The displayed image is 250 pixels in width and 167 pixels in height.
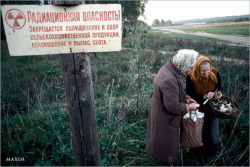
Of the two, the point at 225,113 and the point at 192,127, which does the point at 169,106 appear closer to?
the point at 192,127

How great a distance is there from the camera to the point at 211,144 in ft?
Answer: 8.40

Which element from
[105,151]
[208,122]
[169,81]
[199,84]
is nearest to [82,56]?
[169,81]

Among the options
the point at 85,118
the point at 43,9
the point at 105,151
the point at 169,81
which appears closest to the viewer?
the point at 43,9

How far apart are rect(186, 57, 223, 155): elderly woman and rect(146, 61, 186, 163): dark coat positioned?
0.55 metres

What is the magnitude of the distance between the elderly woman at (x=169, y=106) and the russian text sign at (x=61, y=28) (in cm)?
106

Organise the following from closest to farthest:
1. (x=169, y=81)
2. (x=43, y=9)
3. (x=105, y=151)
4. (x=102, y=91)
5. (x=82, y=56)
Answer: (x=43, y=9) → (x=82, y=56) → (x=169, y=81) → (x=105, y=151) → (x=102, y=91)

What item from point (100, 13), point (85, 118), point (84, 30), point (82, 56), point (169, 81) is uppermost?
point (100, 13)

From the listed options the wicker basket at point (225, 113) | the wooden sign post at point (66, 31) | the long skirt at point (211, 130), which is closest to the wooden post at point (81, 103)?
the wooden sign post at point (66, 31)

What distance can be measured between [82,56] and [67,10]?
33 cm

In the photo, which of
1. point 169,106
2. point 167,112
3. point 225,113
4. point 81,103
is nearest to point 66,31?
point 81,103

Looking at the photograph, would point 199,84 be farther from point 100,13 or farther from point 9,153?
point 9,153

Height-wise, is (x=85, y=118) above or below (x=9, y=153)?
above

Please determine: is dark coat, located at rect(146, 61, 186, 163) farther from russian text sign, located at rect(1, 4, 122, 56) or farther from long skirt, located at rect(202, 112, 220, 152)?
russian text sign, located at rect(1, 4, 122, 56)

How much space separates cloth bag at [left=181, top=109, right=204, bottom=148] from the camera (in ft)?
7.07
